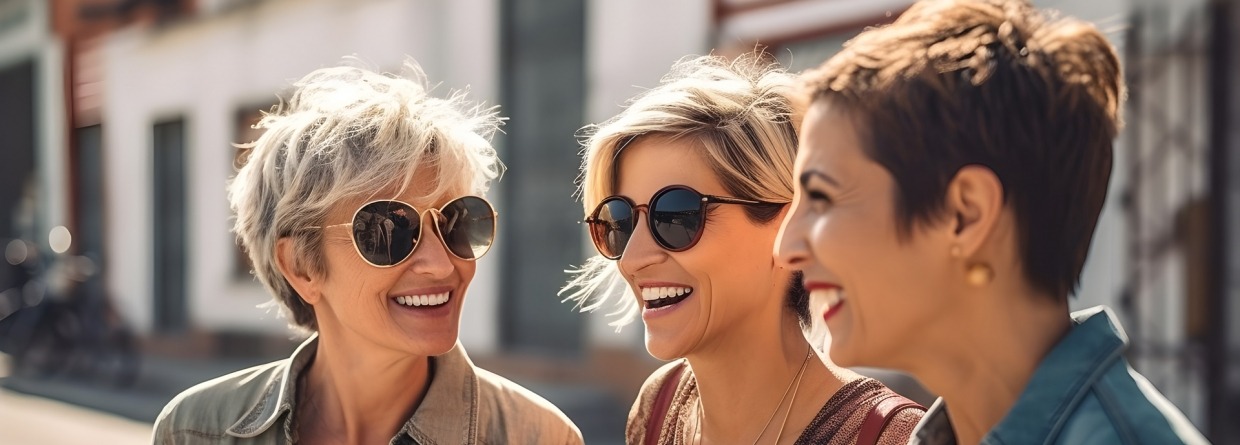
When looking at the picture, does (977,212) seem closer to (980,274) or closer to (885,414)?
(980,274)

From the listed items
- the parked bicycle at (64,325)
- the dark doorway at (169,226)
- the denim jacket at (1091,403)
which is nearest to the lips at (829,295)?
the denim jacket at (1091,403)

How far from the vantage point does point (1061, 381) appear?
4.23ft

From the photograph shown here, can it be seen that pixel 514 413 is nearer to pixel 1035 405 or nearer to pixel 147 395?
pixel 1035 405

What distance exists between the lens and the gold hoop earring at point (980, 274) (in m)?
1.31

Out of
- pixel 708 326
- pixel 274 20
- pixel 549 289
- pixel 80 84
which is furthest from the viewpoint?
pixel 80 84

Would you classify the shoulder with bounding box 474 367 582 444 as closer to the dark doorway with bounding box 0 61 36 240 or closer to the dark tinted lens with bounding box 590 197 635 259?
the dark tinted lens with bounding box 590 197 635 259

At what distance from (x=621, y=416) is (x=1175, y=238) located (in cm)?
373

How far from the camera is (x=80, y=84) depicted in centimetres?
1399

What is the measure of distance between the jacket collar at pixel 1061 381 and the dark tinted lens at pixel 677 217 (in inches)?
31.7

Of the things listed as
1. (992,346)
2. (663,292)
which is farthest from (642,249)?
(992,346)

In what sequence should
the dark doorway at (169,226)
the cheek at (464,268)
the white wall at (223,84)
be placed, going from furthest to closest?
the dark doorway at (169,226), the white wall at (223,84), the cheek at (464,268)

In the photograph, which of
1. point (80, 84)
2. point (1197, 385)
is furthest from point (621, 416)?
point (80, 84)

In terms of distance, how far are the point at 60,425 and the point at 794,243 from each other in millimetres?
8887

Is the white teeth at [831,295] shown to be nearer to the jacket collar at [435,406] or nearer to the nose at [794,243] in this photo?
the nose at [794,243]
